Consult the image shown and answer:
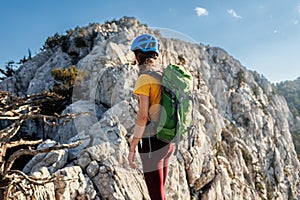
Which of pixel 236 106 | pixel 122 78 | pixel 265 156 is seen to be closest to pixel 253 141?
pixel 265 156

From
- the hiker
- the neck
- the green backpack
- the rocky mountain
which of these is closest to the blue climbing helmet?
the hiker

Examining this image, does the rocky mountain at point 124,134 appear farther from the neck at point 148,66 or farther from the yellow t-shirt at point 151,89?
the neck at point 148,66

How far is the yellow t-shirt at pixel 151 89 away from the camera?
10.7 feet

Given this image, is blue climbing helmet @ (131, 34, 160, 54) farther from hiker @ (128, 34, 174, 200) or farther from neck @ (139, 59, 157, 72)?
neck @ (139, 59, 157, 72)

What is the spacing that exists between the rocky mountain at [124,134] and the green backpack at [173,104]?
1291 mm

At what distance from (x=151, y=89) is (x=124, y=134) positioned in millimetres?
10352

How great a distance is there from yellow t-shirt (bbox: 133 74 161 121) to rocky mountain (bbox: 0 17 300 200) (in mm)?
1494

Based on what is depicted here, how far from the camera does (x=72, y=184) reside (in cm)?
898

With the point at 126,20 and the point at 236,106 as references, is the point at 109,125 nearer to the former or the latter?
the point at 126,20

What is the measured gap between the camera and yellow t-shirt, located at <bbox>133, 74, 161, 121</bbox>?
3.25 m

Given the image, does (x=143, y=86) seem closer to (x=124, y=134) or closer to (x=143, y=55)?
(x=143, y=55)

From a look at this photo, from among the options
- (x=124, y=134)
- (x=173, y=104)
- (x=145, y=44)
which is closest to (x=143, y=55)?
(x=145, y=44)

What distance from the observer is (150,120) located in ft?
11.2

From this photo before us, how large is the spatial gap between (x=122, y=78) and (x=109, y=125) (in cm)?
660
